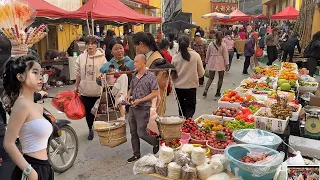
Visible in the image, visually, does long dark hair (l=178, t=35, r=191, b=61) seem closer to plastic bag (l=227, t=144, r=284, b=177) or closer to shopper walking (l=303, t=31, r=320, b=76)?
plastic bag (l=227, t=144, r=284, b=177)

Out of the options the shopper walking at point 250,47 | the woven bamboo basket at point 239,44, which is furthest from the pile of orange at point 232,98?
the woven bamboo basket at point 239,44

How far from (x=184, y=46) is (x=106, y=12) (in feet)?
18.7

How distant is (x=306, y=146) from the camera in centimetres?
332

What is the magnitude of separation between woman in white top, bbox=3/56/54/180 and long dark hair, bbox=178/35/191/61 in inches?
131

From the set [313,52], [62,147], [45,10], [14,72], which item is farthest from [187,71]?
[313,52]

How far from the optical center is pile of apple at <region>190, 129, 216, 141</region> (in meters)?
3.80

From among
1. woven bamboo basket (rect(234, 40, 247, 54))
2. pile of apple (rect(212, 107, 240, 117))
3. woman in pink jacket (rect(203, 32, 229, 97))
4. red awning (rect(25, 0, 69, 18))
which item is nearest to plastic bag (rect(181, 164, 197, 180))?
pile of apple (rect(212, 107, 240, 117))

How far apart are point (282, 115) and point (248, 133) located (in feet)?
2.00

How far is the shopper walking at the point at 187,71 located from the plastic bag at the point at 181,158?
8.44 ft

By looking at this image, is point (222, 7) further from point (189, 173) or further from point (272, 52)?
point (189, 173)

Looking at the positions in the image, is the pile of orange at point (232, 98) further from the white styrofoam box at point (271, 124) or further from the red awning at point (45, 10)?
the red awning at point (45, 10)

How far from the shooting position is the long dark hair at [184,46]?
5.38 m

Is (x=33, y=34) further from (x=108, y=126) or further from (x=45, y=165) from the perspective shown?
(x=45, y=165)

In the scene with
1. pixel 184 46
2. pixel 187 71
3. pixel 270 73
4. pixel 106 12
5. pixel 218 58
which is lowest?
pixel 270 73
